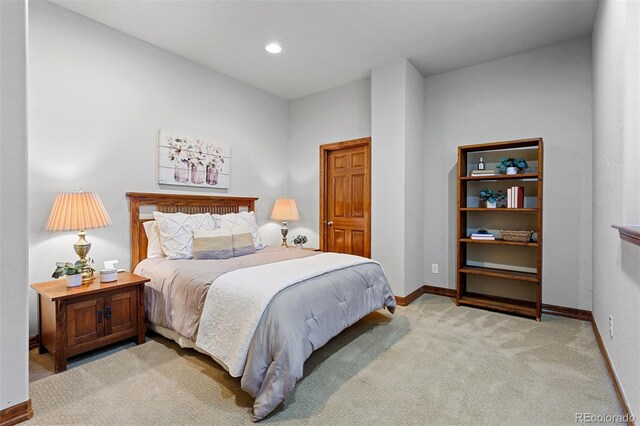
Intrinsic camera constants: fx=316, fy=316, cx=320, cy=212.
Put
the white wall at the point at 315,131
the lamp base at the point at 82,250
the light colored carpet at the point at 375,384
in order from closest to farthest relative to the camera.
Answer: the light colored carpet at the point at 375,384
the lamp base at the point at 82,250
the white wall at the point at 315,131

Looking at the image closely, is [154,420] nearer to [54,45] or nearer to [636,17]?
[54,45]

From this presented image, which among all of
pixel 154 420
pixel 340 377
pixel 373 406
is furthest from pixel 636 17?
pixel 154 420

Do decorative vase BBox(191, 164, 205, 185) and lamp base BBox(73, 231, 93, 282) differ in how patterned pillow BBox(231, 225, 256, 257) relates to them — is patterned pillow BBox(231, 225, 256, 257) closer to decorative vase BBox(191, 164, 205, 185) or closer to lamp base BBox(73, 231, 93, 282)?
decorative vase BBox(191, 164, 205, 185)

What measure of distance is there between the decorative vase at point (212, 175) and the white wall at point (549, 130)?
9.51 feet

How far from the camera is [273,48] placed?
11.4 ft

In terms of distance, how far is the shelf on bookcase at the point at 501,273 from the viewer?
323 cm

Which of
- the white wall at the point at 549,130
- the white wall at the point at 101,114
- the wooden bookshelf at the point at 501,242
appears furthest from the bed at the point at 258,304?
the white wall at the point at 549,130

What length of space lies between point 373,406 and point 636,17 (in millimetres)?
2500

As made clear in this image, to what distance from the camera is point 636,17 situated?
1619mm

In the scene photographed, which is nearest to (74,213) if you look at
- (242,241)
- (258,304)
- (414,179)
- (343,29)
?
(242,241)

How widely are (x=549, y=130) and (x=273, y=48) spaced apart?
3122 mm

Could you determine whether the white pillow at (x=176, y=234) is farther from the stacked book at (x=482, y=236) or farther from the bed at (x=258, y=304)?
the stacked book at (x=482, y=236)

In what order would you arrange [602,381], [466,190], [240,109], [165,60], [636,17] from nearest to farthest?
[636,17] < [602,381] < [165,60] < [466,190] < [240,109]

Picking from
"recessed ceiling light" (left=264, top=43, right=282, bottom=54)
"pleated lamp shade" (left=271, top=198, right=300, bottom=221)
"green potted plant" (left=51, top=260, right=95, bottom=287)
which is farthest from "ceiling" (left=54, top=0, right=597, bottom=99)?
"green potted plant" (left=51, top=260, right=95, bottom=287)
